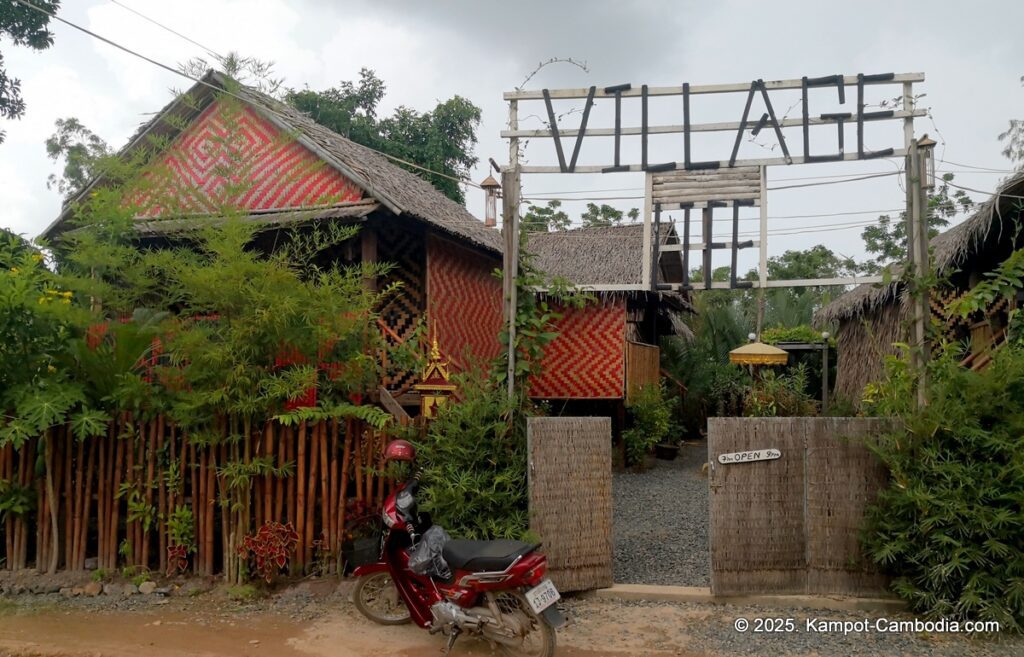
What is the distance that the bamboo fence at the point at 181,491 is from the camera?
5453mm

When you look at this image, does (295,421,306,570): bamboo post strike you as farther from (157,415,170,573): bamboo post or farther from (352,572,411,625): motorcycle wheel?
(157,415,170,573): bamboo post

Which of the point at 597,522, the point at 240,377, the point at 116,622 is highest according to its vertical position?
the point at 240,377

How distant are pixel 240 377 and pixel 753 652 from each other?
386 cm

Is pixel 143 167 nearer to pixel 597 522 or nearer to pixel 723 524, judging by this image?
pixel 597 522

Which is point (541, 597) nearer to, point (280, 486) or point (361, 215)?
point (280, 486)

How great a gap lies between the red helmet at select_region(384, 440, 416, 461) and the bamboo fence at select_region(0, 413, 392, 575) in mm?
357

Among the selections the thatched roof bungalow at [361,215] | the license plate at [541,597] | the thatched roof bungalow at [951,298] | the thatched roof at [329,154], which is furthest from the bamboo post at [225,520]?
the thatched roof bungalow at [951,298]

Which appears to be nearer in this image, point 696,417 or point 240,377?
point 240,377

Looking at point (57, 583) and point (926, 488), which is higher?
point (926, 488)

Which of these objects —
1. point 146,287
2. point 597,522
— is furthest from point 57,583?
point 597,522

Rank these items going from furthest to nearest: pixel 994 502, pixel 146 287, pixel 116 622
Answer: pixel 146 287 → pixel 116 622 → pixel 994 502

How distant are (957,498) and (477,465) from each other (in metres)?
3.18

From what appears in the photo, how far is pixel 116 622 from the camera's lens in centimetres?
497

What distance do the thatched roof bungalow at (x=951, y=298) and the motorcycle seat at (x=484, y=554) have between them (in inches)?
110
